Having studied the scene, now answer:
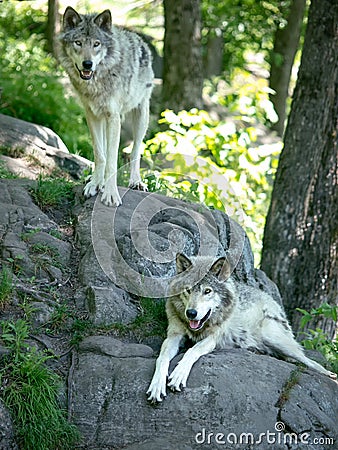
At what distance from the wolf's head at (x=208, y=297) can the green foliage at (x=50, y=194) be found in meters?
1.96

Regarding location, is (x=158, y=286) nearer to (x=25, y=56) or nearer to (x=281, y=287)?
(x=281, y=287)

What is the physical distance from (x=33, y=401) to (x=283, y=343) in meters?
2.29

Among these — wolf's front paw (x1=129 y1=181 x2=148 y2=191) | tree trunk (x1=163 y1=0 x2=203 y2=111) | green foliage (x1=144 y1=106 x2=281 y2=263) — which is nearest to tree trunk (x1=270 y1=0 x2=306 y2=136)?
tree trunk (x1=163 y1=0 x2=203 y2=111)

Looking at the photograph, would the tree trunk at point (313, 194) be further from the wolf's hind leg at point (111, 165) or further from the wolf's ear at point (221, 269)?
the wolf's ear at point (221, 269)

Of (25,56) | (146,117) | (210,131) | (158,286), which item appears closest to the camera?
(158,286)

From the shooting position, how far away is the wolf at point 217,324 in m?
5.03

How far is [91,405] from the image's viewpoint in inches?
195

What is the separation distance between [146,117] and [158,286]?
2.51 m

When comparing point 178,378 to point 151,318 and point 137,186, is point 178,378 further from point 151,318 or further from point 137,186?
point 137,186

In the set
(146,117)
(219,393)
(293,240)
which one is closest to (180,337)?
(219,393)

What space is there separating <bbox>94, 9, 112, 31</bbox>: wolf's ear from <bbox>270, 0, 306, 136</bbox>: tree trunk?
924 centimetres

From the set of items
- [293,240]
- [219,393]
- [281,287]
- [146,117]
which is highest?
[146,117]

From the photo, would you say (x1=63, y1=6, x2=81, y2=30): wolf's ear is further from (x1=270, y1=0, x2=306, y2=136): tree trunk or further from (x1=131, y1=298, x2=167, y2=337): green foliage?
(x1=270, y1=0, x2=306, y2=136): tree trunk

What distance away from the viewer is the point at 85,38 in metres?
6.70
